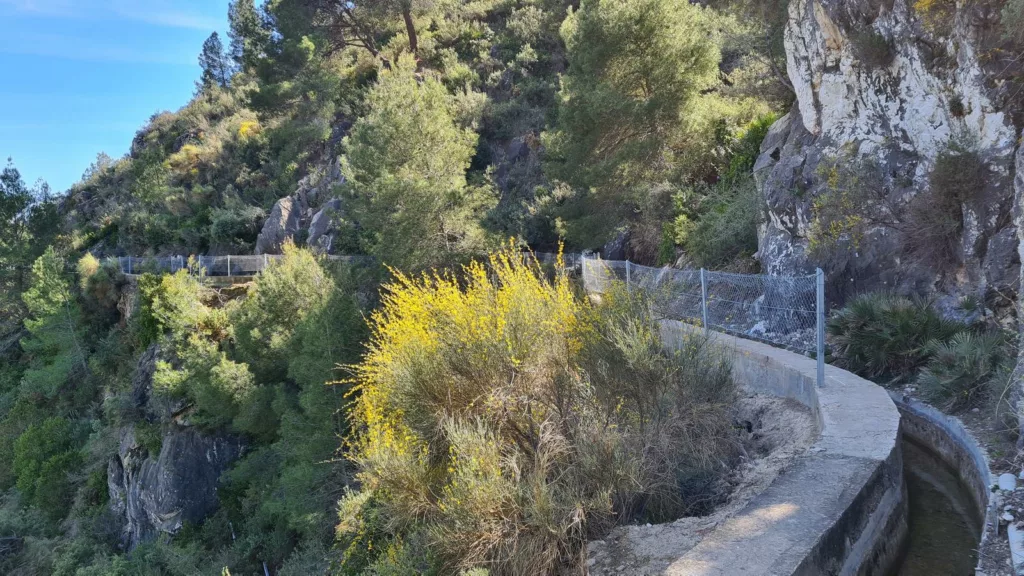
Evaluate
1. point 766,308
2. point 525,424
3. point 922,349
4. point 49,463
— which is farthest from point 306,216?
point 922,349

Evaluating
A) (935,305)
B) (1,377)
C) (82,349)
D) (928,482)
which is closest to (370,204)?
(935,305)

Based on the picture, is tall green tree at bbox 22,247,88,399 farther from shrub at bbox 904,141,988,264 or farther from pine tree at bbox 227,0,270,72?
shrub at bbox 904,141,988,264

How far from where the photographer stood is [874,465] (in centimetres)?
459

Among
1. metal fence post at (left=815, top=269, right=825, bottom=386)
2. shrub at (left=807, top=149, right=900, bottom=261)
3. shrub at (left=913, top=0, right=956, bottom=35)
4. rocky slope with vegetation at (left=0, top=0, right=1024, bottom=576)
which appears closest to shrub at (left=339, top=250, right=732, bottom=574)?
rocky slope with vegetation at (left=0, top=0, right=1024, bottom=576)

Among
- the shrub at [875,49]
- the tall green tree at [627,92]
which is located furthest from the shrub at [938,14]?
the tall green tree at [627,92]

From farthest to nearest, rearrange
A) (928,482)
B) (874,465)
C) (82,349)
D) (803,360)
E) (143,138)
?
(143,138)
(82,349)
(803,360)
(928,482)
(874,465)

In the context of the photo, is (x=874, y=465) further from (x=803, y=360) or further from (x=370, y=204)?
(x=370, y=204)

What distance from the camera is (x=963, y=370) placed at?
20.9ft

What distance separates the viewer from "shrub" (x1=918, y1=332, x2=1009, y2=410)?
625cm

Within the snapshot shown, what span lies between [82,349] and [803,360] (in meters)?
32.0

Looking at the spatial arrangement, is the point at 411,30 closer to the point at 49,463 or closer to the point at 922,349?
the point at 49,463

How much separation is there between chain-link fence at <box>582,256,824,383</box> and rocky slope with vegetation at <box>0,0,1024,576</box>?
2.09ft

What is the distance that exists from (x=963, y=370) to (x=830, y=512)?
12.1 ft

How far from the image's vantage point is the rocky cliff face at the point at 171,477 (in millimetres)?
18453
